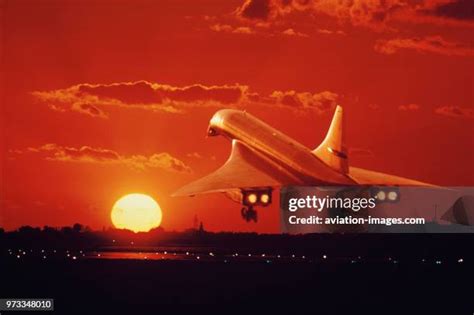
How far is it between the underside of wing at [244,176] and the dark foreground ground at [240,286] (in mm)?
10851

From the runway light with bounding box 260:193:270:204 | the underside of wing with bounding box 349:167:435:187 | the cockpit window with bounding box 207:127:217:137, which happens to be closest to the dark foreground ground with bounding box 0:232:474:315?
the runway light with bounding box 260:193:270:204

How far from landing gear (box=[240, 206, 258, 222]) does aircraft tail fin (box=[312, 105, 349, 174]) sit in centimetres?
743

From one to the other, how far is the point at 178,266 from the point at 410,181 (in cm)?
2619

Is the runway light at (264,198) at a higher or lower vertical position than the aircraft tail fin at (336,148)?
lower

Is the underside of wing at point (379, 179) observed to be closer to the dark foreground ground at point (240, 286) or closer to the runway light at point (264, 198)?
the runway light at point (264, 198)

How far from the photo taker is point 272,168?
81.9 m

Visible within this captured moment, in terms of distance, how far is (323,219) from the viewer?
277 ft

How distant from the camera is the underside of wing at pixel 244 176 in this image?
8088cm

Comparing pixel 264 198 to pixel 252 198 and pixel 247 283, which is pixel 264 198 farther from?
pixel 247 283

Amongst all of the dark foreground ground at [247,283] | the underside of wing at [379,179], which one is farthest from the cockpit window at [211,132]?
the dark foreground ground at [247,283]

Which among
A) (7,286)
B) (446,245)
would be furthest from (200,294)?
(446,245)

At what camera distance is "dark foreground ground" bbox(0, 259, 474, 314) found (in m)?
43.5

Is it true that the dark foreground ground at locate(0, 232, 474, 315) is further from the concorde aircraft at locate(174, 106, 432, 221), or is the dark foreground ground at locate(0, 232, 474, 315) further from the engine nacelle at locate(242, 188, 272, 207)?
the concorde aircraft at locate(174, 106, 432, 221)

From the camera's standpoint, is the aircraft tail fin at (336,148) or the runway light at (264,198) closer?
the aircraft tail fin at (336,148)
